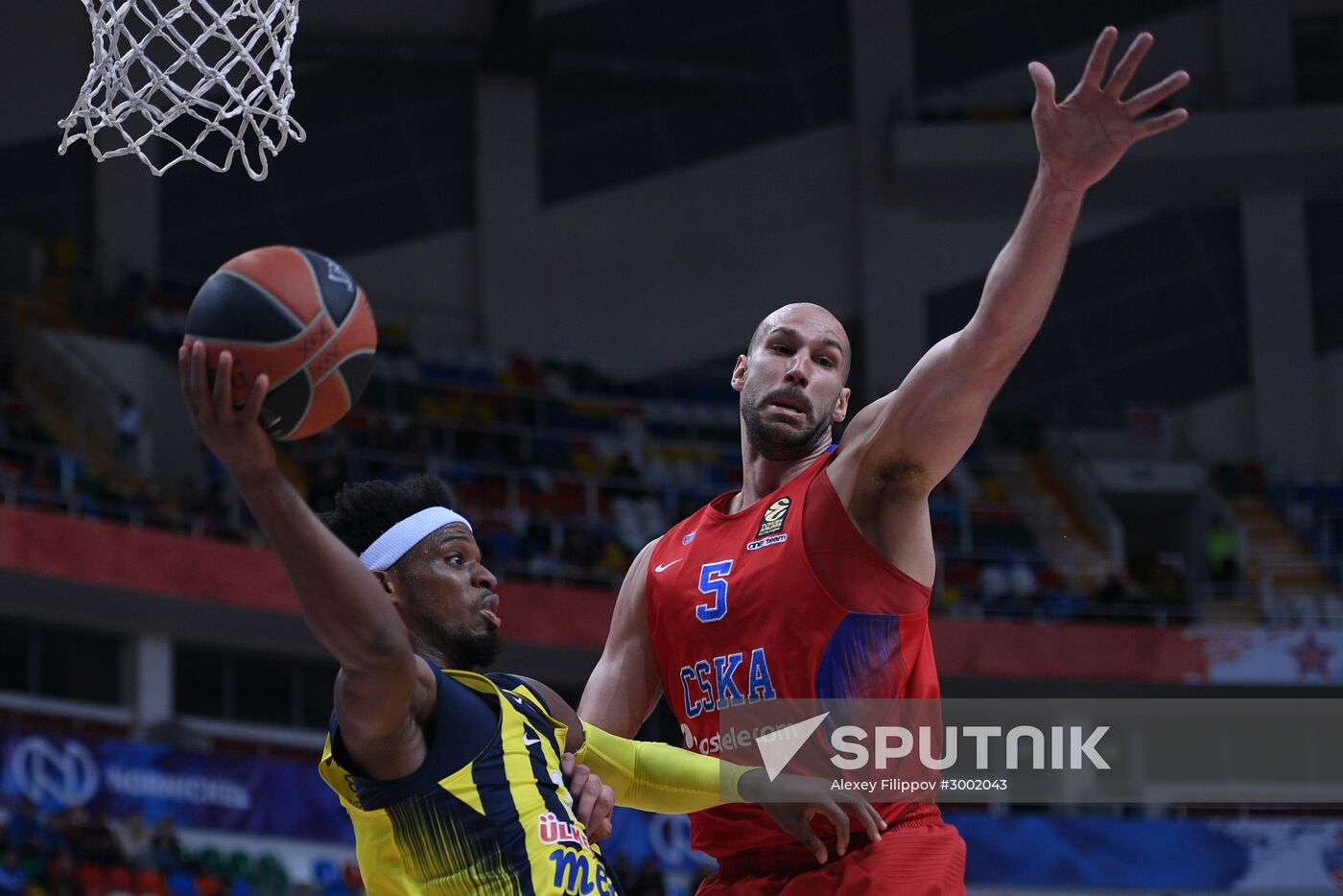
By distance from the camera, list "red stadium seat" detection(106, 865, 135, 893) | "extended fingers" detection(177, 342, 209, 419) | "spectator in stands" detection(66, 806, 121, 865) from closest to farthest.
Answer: "extended fingers" detection(177, 342, 209, 419) < "red stadium seat" detection(106, 865, 135, 893) < "spectator in stands" detection(66, 806, 121, 865)

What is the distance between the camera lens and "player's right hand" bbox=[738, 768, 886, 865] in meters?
4.61

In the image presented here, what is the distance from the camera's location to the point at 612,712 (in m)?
5.39

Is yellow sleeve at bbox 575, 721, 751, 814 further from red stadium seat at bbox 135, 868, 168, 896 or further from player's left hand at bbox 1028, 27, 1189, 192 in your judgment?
red stadium seat at bbox 135, 868, 168, 896

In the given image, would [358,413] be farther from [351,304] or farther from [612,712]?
[351,304]

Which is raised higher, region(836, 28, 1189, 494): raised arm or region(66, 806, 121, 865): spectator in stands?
region(836, 28, 1189, 494): raised arm

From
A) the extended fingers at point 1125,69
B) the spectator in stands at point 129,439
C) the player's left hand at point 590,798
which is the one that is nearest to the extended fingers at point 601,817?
the player's left hand at point 590,798

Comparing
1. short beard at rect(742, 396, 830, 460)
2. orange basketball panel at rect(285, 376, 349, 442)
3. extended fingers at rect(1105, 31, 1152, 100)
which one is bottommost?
short beard at rect(742, 396, 830, 460)

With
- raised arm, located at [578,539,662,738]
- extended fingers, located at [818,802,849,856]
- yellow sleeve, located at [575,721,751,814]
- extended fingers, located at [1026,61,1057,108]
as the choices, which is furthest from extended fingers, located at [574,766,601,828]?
extended fingers, located at [1026,61,1057,108]

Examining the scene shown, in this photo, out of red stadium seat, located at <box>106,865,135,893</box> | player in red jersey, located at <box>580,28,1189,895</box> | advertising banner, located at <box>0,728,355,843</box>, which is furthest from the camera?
advertising banner, located at <box>0,728,355,843</box>

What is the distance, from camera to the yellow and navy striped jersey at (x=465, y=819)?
13.0 feet

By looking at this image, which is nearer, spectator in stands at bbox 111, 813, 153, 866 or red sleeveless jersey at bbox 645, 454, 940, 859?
red sleeveless jersey at bbox 645, 454, 940, 859

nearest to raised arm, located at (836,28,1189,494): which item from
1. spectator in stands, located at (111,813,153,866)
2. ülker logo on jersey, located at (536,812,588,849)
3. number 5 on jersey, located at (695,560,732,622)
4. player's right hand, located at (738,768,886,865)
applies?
number 5 on jersey, located at (695,560,732,622)

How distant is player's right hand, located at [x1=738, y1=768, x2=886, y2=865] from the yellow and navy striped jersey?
2.07 feet

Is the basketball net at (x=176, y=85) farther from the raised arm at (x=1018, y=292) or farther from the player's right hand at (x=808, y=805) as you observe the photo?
the player's right hand at (x=808, y=805)
